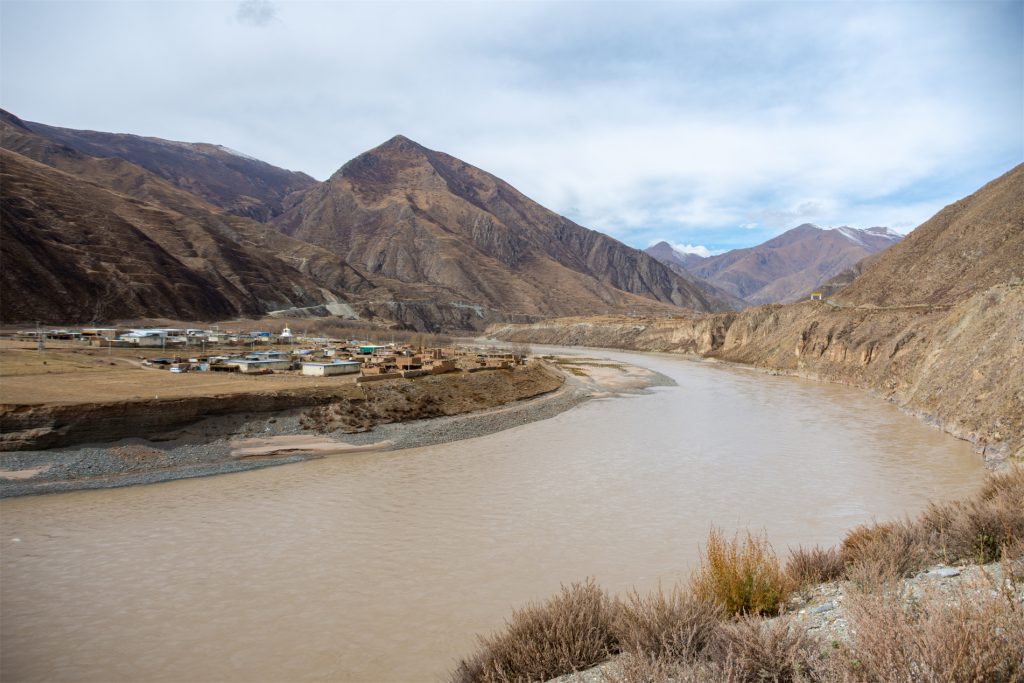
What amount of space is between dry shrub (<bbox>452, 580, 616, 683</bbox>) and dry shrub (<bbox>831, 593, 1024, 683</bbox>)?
233cm

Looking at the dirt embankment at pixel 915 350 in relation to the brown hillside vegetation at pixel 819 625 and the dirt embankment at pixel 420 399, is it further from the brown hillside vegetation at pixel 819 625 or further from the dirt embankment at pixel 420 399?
the dirt embankment at pixel 420 399

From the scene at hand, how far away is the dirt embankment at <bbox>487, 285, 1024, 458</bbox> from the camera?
2267cm

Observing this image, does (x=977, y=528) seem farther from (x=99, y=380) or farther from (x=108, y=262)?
(x=108, y=262)

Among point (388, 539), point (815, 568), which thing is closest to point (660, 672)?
point (815, 568)

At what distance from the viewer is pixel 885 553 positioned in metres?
7.38

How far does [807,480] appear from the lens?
62.7 ft

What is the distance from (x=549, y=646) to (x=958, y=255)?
231 feet

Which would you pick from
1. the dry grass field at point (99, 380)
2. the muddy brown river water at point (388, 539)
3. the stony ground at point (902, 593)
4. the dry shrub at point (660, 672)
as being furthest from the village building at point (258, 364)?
the dry shrub at point (660, 672)

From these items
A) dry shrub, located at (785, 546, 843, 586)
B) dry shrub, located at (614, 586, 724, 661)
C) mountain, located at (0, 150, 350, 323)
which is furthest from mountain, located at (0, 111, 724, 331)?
dry shrub, located at (785, 546, 843, 586)

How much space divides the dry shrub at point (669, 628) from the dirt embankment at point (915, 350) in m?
19.4

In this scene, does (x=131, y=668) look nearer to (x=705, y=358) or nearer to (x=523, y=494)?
(x=523, y=494)

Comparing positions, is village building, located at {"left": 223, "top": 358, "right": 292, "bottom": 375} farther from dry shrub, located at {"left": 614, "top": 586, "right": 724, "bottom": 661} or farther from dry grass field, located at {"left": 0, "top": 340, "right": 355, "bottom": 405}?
dry shrub, located at {"left": 614, "top": 586, "right": 724, "bottom": 661}

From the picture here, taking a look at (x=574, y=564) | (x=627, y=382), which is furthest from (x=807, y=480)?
(x=627, y=382)

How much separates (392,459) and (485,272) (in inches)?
6708
